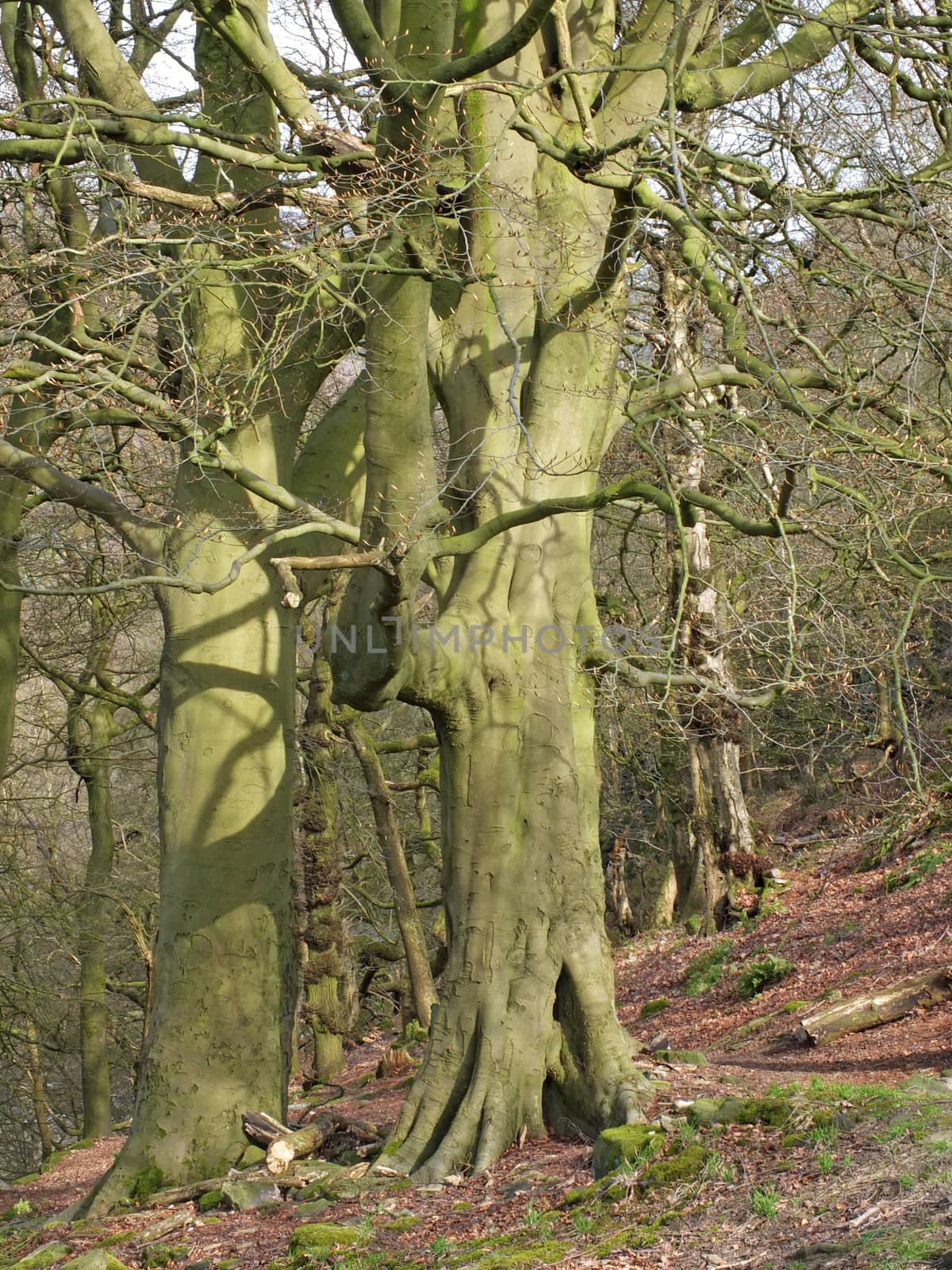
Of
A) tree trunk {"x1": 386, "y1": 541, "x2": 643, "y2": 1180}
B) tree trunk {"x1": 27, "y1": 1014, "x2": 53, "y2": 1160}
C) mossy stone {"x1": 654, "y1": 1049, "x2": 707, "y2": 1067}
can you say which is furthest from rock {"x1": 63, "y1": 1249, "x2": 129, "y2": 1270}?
tree trunk {"x1": 27, "y1": 1014, "x2": 53, "y2": 1160}

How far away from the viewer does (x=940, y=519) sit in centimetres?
1337

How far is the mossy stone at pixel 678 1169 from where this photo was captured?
4895 mm

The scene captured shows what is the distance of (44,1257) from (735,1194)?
377cm

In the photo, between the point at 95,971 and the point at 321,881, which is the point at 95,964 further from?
the point at 321,881

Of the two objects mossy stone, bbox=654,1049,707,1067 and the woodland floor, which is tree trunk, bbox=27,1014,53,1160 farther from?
mossy stone, bbox=654,1049,707,1067

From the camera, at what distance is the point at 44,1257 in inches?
247

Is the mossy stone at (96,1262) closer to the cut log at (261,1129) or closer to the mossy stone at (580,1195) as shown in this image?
the cut log at (261,1129)

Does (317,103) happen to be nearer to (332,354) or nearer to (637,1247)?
(332,354)

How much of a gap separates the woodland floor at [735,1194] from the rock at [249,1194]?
8 centimetres

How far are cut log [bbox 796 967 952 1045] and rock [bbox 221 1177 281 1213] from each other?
14.4 ft

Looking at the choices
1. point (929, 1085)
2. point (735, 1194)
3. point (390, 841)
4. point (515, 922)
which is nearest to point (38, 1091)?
point (390, 841)

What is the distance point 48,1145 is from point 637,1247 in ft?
52.6

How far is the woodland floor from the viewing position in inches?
161

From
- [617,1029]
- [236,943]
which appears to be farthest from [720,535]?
[236,943]
